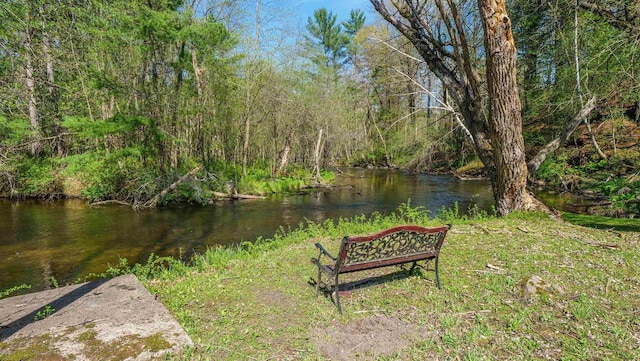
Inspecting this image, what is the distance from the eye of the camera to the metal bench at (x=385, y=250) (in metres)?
3.79

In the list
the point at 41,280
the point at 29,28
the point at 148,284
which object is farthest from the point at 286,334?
the point at 29,28

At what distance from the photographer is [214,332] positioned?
3.38m

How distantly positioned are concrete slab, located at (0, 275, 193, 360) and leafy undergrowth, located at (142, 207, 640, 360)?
0.96 feet

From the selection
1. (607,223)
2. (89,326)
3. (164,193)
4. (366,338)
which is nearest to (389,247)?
(366,338)

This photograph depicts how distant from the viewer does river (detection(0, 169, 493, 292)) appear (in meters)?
7.32

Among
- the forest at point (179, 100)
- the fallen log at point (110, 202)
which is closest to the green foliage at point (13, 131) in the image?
the forest at point (179, 100)

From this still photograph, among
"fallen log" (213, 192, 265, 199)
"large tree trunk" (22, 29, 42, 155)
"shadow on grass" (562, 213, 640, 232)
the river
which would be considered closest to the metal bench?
the river

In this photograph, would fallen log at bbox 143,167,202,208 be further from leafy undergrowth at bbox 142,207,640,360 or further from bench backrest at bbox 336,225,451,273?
bench backrest at bbox 336,225,451,273

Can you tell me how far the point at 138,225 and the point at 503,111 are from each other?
10347 mm

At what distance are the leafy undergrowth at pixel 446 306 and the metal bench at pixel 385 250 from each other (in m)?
0.42

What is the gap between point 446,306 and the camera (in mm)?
3816

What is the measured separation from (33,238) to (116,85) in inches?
264

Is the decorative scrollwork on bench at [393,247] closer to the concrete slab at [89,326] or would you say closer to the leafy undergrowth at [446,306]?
the leafy undergrowth at [446,306]

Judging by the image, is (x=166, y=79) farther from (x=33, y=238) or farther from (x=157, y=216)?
(x=33, y=238)
